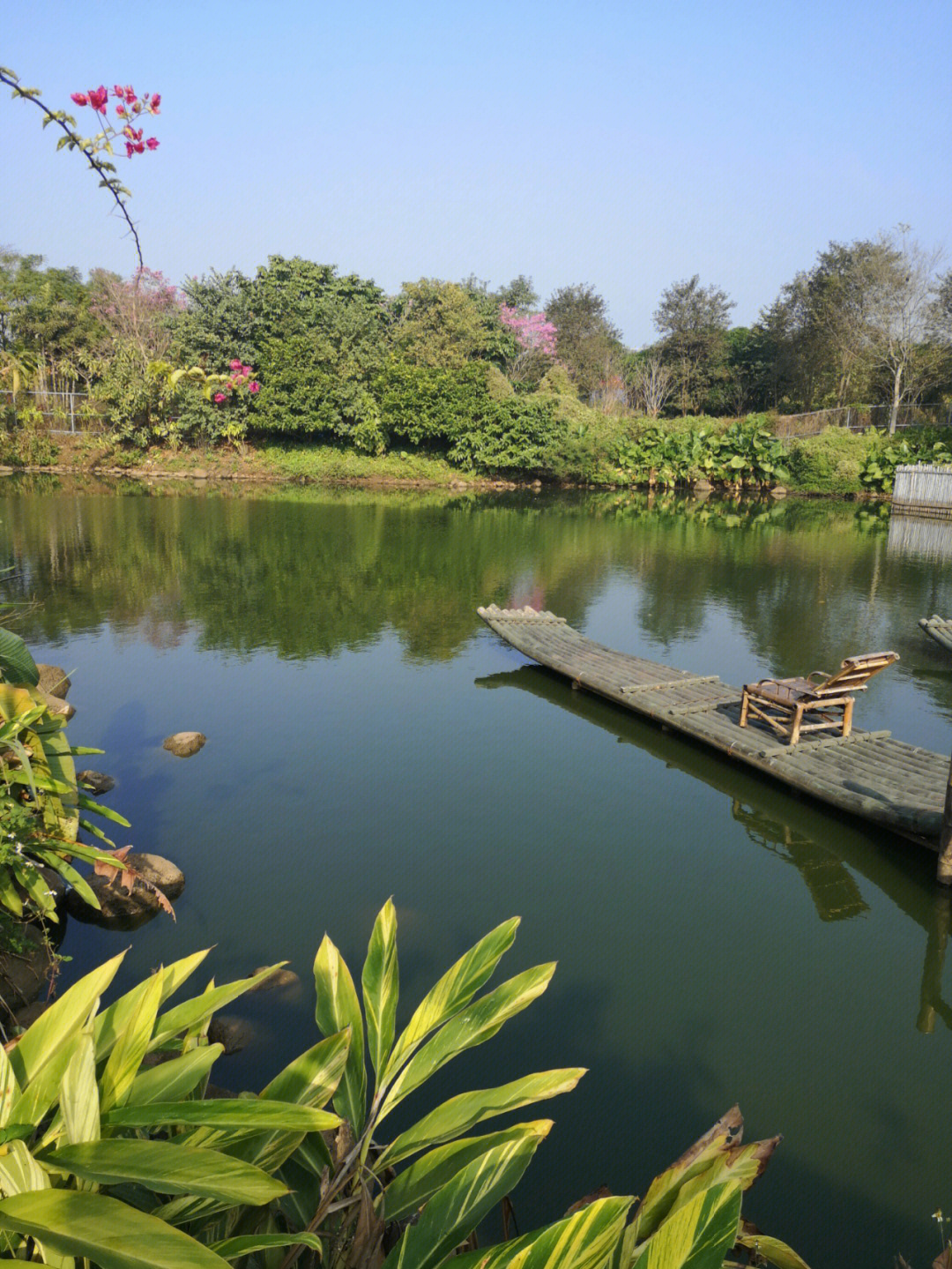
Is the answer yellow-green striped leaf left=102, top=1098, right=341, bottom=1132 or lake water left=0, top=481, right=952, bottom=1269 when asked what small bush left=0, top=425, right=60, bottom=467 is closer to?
lake water left=0, top=481, right=952, bottom=1269

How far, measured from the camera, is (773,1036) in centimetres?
409

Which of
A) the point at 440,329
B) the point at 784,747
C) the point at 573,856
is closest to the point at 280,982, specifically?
the point at 573,856

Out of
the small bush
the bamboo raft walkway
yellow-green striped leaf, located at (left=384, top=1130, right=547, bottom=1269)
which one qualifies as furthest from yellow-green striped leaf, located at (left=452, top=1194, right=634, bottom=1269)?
the small bush

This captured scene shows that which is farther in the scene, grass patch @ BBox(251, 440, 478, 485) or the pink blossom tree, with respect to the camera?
the pink blossom tree

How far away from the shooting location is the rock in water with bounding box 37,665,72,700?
784 centimetres

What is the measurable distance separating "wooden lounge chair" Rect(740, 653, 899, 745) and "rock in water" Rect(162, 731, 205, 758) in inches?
170

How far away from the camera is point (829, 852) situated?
5863mm

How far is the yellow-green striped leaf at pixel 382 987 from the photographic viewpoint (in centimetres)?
148

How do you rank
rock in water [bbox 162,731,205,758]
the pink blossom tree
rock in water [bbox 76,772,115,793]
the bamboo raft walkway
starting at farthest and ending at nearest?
1. the pink blossom tree
2. rock in water [bbox 162,731,205,758]
3. rock in water [bbox 76,772,115,793]
4. the bamboo raft walkway

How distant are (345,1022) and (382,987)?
0.27 feet

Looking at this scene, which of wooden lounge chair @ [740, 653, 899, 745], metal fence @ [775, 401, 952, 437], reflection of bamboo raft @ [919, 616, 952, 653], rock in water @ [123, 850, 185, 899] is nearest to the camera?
rock in water @ [123, 850, 185, 899]

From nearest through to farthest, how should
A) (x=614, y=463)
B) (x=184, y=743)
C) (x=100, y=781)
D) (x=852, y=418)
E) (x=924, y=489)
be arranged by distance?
(x=100, y=781) → (x=184, y=743) → (x=924, y=489) → (x=614, y=463) → (x=852, y=418)

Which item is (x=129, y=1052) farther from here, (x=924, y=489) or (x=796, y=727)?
(x=924, y=489)

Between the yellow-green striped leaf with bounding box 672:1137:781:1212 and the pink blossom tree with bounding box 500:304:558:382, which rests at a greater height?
the pink blossom tree with bounding box 500:304:558:382
